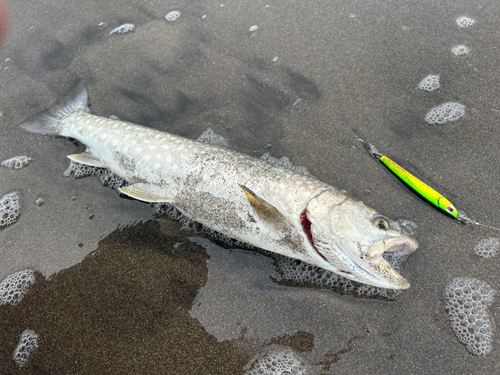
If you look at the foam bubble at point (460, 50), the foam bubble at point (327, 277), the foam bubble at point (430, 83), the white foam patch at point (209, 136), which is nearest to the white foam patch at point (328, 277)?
the foam bubble at point (327, 277)

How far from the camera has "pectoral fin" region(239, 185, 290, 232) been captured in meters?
2.69

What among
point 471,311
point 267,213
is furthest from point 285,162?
point 471,311

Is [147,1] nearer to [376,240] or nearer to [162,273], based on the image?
[162,273]

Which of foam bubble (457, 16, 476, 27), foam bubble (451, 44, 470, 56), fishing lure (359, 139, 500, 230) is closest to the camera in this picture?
fishing lure (359, 139, 500, 230)

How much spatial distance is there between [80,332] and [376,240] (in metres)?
2.99

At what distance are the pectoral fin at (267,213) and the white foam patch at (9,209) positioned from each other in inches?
117

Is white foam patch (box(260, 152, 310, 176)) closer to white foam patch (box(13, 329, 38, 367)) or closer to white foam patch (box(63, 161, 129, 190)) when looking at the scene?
white foam patch (box(63, 161, 129, 190))

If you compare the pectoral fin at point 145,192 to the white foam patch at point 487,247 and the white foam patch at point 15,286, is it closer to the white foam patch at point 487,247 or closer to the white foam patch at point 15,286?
the white foam patch at point 15,286

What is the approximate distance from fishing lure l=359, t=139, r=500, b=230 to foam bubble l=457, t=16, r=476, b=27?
2.52m

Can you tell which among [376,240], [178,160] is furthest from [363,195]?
[178,160]

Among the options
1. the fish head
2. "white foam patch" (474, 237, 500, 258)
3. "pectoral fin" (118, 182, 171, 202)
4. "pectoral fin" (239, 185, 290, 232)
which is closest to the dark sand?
"white foam patch" (474, 237, 500, 258)

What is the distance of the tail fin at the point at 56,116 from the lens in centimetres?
416

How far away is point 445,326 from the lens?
2.83 m

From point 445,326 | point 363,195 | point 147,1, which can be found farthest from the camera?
point 147,1
